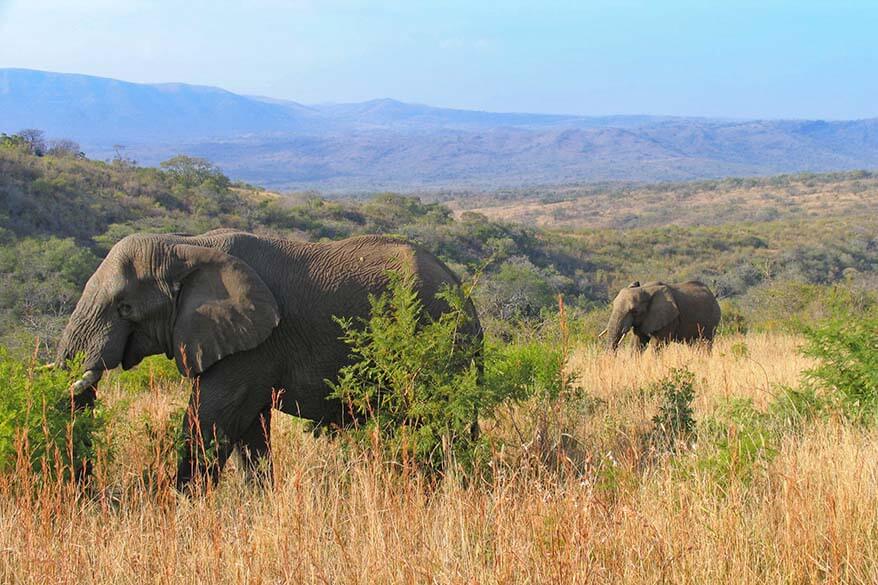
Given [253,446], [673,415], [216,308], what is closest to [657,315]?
[673,415]

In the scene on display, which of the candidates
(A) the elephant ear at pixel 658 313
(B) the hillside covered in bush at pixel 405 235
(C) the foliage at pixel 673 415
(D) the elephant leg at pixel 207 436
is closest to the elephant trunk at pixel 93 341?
(D) the elephant leg at pixel 207 436

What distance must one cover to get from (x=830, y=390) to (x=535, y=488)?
350cm

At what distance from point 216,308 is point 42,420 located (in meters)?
1.24

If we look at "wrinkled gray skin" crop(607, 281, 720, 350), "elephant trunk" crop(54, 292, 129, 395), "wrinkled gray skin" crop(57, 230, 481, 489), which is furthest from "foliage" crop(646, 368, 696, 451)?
"wrinkled gray skin" crop(607, 281, 720, 350)

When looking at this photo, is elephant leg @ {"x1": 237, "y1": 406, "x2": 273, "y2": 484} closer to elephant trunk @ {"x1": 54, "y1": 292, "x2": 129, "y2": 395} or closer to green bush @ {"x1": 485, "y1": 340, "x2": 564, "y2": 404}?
elephant trunk @ {"x1": 54, "y1": 292, "x2": 129, "y2": 395}

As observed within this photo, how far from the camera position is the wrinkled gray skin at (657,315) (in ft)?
46.9

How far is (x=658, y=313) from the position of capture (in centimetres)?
1438

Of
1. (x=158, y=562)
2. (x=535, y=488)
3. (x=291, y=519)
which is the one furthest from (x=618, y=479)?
(x=158, y=562)

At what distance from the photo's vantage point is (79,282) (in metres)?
19.2

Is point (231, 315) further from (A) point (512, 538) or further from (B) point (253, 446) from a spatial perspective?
(A) point (512, 538)

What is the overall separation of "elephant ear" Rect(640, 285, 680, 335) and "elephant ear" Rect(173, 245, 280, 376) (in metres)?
9.90

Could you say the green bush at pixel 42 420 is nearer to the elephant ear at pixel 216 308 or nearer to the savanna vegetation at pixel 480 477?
the savanna vegetation at pixel 480 477

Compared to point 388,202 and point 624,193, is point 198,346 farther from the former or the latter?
point 624,193

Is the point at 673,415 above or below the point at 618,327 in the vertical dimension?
above
